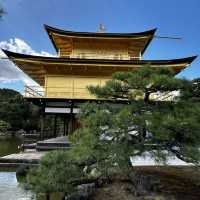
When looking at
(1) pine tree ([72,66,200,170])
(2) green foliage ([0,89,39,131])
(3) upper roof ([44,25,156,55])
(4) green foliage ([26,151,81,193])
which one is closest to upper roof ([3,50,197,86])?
(3) upper roof ([44,25,156,55])

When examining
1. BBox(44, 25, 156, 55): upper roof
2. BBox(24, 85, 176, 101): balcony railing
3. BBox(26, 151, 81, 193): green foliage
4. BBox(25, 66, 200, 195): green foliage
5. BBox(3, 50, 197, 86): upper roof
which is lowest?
BBox(26, 151, 81, 193): green foliage

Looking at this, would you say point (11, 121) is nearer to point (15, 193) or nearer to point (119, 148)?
point (15, 193)

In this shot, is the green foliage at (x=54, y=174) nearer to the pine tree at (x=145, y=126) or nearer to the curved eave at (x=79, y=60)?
the pine tree at (x=145, y=126)

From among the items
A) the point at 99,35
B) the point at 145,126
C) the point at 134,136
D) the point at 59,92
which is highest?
the point at 99,35

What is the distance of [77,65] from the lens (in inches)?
593

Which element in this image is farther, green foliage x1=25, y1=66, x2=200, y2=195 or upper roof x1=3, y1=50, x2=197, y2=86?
upper roof x1=3, y1=50, x2=197, y2=86

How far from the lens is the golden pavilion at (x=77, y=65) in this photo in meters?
14.7

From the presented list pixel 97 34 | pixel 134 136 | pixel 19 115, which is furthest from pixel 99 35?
pixel 19 115

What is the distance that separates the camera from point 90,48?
17.6 metres

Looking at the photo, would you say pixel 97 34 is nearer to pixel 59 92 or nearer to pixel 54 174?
pixel 59 92

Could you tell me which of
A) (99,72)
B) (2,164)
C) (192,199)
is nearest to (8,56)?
(99,72)

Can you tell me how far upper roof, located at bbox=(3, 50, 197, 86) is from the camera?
14.6 meters

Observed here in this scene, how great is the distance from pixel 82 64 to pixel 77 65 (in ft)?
0.99

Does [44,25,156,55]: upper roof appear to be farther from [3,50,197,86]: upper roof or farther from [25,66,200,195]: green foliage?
[25,66,200,195]: green foliage
